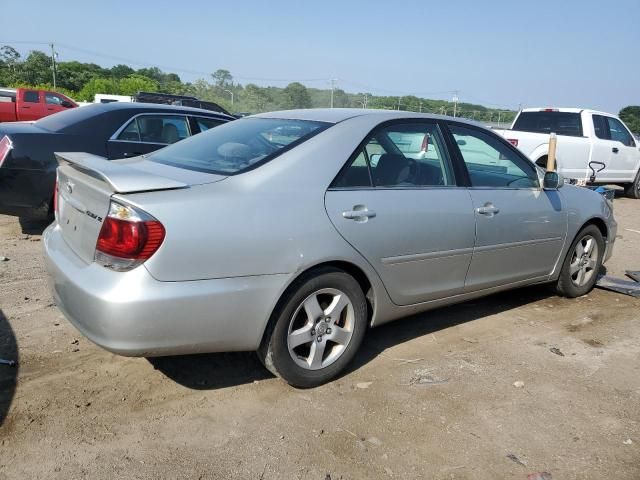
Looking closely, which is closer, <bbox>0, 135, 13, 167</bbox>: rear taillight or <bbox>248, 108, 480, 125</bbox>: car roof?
<bbox>248, 108, 480, 125</bbox>: car roof

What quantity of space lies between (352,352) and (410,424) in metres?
0.59

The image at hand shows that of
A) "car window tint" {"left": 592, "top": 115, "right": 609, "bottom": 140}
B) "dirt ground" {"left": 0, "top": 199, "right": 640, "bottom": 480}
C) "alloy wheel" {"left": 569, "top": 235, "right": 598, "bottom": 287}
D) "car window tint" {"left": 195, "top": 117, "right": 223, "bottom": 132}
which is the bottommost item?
"dirt ground" {"left": 0, "top": 199, "right": 640, "bottom": 480}

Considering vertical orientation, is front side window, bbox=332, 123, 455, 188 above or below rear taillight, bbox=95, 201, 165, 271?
above

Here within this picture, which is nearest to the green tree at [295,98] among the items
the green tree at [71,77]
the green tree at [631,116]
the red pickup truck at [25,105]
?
the red pickup truck at [25,105]

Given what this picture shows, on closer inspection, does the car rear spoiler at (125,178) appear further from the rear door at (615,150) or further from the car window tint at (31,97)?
the car window tint at (31,97)

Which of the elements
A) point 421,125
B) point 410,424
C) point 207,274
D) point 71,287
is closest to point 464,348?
point 410,424

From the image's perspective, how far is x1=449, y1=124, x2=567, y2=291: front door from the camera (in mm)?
3998

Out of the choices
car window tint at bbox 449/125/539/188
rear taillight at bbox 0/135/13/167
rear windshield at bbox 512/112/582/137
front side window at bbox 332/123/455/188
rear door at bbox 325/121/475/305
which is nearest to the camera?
rear door at bbox 325/121/475/305

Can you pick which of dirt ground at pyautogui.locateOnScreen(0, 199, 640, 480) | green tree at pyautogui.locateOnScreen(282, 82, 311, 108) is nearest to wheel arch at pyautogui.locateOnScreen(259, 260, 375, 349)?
dirt ground at pyautogui.locateOnScreen(0, 199, 640, 480)

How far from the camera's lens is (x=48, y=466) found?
246 centimetres

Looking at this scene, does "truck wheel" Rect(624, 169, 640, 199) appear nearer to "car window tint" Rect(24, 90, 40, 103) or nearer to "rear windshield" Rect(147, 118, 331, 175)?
"rear windshield" Rect(147, 118, 331, 175)

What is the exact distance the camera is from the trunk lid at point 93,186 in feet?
8.89

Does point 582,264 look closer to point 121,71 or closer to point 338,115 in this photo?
point 338,115

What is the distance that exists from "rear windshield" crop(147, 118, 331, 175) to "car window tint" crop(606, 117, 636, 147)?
1015cm
